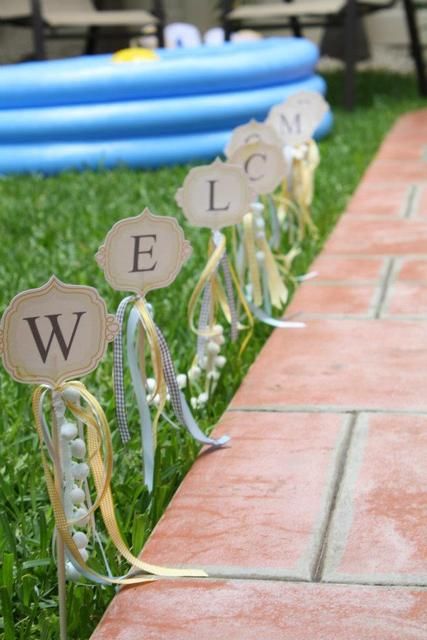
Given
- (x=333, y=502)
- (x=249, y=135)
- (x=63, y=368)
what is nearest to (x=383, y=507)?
(x=333, y=502)

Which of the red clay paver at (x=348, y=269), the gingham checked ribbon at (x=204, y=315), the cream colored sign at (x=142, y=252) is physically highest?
the cream colored sign at (x=142, y=252)

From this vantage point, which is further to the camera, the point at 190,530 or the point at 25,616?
the point at 190,530

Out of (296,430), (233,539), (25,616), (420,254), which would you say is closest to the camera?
(25,616)

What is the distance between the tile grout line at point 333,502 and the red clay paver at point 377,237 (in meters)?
1.37

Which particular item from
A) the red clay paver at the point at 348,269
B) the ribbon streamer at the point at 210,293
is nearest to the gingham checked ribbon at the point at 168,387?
the ribbon streamer at the point at 210,293

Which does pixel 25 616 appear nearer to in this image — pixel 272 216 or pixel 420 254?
pixel 272 216

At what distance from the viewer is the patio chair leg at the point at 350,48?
620 cm

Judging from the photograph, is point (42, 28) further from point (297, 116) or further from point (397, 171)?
point (297, 116)

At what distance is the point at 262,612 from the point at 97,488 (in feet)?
0.87

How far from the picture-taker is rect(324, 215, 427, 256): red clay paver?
3494 mm

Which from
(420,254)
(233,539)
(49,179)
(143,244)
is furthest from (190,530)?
(49,179)

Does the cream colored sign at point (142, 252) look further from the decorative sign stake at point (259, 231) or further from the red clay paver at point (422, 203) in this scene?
the red clay paver at point (422, 203)

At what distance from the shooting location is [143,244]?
1750mm

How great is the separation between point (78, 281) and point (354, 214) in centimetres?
128
